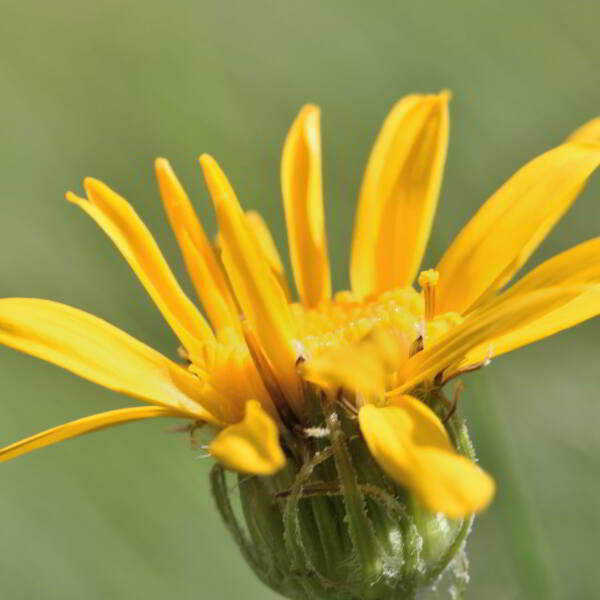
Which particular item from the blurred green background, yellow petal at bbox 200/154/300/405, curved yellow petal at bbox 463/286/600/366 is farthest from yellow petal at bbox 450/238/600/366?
the blurred green background

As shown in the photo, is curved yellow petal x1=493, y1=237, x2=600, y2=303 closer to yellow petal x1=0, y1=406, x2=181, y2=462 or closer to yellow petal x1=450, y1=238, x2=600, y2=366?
yellow petal x1=450, y1=238, x2=600, y2=366

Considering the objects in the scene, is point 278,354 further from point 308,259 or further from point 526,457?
point 526,457

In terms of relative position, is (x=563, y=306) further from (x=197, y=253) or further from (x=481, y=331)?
(x=197, y=253)

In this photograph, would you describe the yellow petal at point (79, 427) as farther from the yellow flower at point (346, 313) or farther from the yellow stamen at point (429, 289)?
the yellow stamen at point (429, 289)

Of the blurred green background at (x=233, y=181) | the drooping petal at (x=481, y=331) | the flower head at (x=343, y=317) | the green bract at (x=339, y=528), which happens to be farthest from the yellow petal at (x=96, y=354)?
the blurred green background at (x=233, y=181)

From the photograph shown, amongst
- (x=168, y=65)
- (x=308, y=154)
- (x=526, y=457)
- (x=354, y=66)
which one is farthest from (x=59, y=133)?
(x=308, y=154)

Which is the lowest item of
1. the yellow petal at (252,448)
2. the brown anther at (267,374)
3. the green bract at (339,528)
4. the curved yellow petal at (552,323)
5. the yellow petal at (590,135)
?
the green bract at (339,528)
